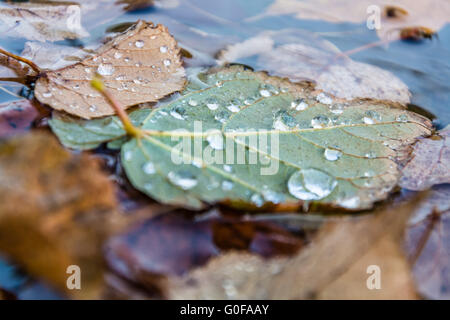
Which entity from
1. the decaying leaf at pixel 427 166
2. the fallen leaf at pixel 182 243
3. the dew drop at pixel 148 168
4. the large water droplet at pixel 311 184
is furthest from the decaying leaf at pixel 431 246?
the dew drop at pixel 148 168

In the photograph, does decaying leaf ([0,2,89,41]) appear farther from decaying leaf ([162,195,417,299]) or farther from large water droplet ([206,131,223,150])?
decaying leaf ([162,195,417,299])

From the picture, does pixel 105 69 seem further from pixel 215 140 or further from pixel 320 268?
pixel 320 268

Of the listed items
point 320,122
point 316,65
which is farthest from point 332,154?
point 316,65

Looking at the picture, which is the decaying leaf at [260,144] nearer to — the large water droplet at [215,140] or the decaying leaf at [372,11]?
the large water droplet at [215,140]

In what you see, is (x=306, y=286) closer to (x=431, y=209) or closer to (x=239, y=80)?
(x=431, y=209)

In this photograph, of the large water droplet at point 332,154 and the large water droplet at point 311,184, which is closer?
the large water droplet at point 311,184
